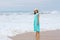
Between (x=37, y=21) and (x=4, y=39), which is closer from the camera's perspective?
(x=37, y=21)

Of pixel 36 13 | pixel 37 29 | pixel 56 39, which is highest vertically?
pixel 36 13

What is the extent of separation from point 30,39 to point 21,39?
0.55m

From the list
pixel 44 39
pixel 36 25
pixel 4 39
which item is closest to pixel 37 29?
pixel 36 25

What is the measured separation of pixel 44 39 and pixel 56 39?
26.5 inches

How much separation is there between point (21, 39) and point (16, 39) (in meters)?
0.34

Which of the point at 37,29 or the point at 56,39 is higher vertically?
the point at 37,29

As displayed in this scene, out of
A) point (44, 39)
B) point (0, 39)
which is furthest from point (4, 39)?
point (44, 39)

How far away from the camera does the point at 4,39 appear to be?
12.2 m

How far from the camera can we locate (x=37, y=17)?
793 cm

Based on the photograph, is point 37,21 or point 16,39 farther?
point 16,39

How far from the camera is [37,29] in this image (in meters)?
8.00

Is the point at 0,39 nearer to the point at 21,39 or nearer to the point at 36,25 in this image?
the point at 21,39

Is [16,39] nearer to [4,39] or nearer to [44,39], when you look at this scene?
[4,39]

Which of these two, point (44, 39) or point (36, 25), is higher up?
point (36, 25)
